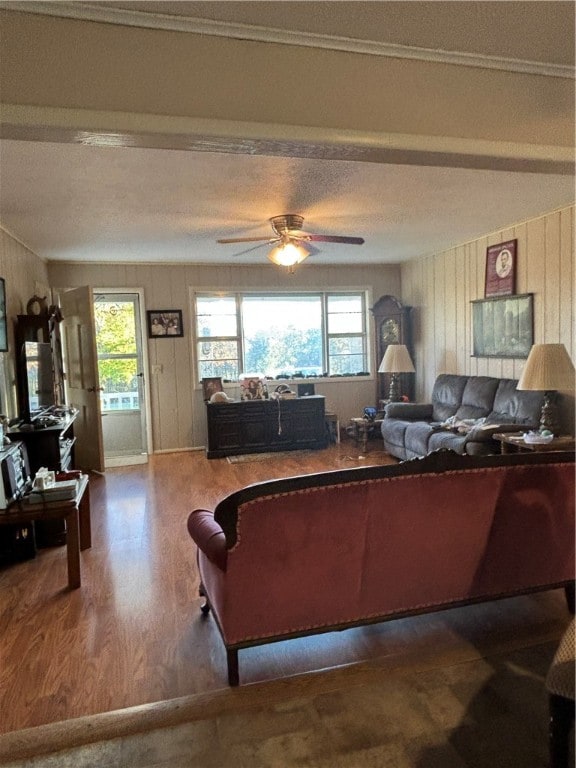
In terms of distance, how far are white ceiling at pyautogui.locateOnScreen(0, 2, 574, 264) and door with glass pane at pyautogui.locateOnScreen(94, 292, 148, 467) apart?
1.09m

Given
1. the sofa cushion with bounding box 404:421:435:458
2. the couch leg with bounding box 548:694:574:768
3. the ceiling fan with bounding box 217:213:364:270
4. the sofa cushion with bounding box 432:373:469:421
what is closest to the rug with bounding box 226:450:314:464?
the sofa cushion with bounding box 404:421:435:458

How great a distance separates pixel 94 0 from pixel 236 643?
7.35ft

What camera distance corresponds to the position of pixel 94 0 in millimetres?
1501

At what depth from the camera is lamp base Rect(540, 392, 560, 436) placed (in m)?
4.12

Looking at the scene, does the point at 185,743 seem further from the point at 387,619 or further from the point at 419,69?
the point at 419,69

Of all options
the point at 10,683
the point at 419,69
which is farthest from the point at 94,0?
the point at 10,683

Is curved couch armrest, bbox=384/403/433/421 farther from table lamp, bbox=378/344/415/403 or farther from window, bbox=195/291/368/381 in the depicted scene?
window, bbox=195/291/368/381

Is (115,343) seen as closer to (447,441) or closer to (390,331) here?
(390,331)

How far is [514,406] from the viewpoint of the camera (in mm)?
4730

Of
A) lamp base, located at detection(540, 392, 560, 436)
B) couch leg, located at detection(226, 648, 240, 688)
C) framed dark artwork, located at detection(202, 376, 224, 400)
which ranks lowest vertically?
couch leg, located at detection(226, 648, 240, 688)

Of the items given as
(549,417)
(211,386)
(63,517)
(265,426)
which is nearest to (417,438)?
(549,417)

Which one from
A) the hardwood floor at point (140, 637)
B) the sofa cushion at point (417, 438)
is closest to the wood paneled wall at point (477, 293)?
the sofa cushion at point (417, 438)

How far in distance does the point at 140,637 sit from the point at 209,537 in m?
0.76

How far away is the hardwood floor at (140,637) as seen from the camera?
2.06m
